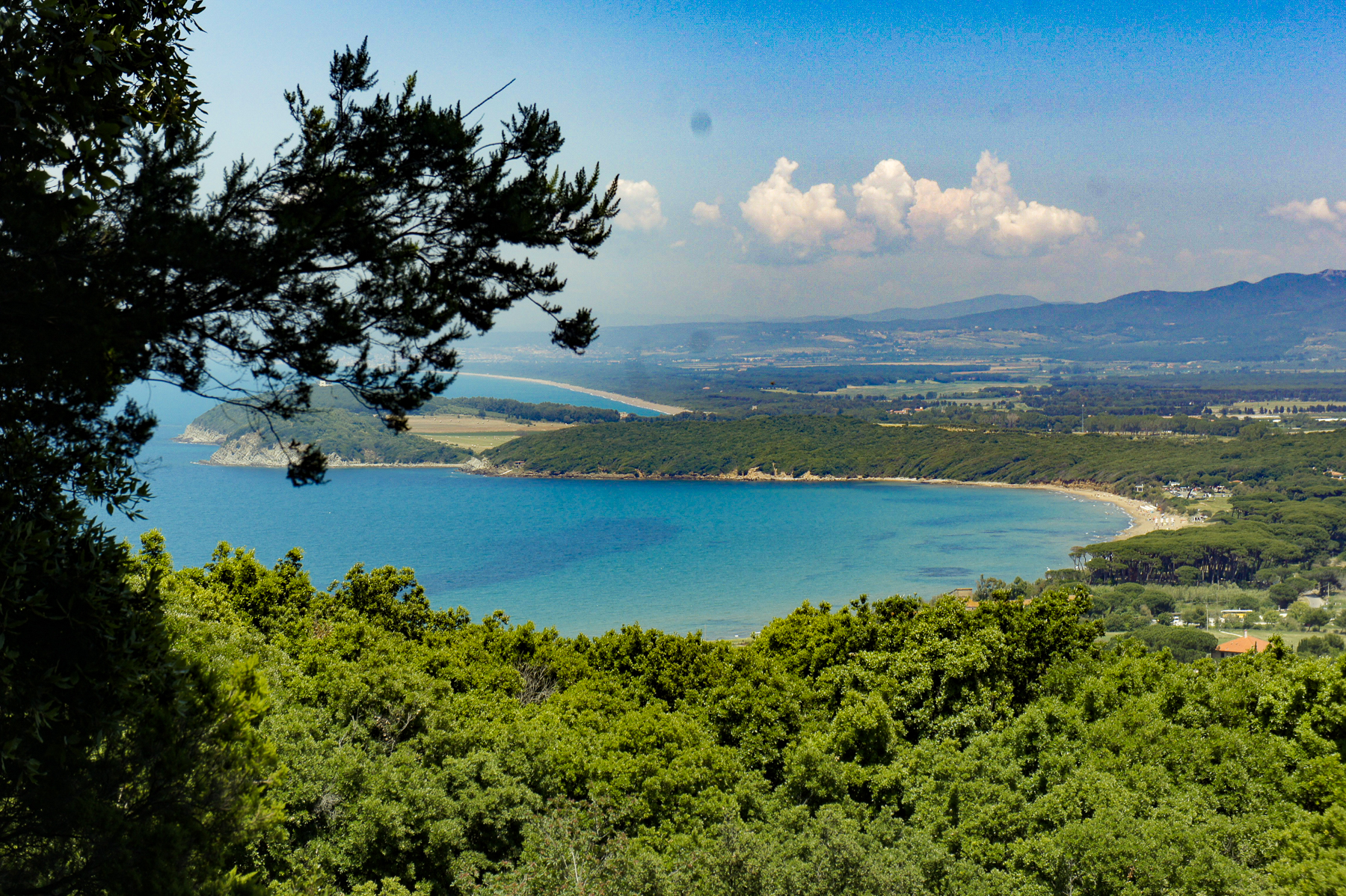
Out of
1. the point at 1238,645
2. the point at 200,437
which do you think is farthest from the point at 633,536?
the point at 200,437

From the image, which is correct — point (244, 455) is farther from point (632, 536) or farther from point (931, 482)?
point (931, 482)

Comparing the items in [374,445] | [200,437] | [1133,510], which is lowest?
[1133,510]

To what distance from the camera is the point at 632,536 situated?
6925cm

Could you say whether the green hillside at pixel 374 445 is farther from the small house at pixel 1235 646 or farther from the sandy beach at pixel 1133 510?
the small house at pixel 1235 646

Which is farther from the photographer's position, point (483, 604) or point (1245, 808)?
point (483, 604)

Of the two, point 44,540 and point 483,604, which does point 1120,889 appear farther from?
point 483,604

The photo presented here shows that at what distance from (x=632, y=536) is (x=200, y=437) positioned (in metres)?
69.9

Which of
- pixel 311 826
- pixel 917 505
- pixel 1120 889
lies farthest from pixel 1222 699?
pixel 917 505

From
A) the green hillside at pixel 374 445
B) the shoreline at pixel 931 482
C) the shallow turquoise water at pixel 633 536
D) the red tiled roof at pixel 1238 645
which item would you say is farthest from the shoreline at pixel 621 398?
the red tiled roof at pixel 1238 645

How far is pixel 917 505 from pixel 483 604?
44745mm

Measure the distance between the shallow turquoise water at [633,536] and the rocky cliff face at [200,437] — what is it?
36.5 feet

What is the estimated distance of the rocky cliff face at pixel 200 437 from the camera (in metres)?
108

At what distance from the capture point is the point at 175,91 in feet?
15.2

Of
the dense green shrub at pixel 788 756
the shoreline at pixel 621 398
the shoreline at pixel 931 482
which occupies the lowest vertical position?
the shoreline at pixel 931 482
